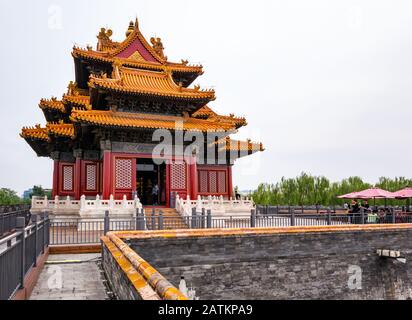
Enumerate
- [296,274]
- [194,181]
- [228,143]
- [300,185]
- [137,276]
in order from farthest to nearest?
[300,185]
[228,143]
[194,181]
[296,274]
[137,276]

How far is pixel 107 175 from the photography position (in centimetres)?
2175

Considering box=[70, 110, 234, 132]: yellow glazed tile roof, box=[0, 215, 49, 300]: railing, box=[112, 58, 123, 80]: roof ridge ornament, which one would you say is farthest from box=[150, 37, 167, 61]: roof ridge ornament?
box=[0, 215, 49, 300]: railing

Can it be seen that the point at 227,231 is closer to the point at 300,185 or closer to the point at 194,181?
the point at 194,181

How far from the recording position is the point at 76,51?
2573 cm

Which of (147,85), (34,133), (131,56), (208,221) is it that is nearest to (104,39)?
(131,56)

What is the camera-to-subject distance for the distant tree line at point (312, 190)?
4622 centimetres

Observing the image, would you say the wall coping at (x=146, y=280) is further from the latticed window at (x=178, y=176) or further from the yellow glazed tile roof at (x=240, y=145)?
the yellow glazed tile roof at (x=240, y=145)

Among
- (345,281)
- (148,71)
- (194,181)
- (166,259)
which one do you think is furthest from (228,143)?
(166,259)

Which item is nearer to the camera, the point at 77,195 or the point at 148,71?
the point at 77,195

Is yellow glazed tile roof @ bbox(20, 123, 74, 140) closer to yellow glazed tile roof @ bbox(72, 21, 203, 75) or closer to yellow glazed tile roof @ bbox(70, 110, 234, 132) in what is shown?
yellow glazed tile roof @ bbox(70, 110, 234, 132)

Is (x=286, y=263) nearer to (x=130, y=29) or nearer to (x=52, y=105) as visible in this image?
(x=52, y=105)

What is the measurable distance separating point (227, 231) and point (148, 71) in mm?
17845

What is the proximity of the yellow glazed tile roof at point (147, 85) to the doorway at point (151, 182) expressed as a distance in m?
4.73

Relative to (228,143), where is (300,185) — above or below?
below
